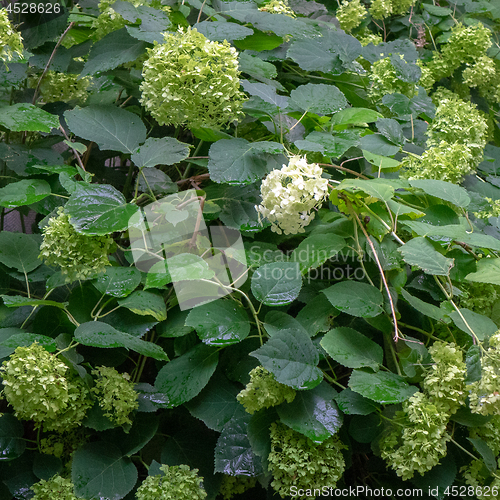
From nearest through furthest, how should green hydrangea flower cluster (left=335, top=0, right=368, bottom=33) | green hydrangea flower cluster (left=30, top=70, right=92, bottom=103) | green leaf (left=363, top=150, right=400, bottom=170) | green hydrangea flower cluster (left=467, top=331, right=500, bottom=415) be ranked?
green hydrangea flower cluster (left=467, top=331, right=500, bottom=415), green leaf (left=363, top=150, right=400, bottom=170), green hydrangea flower cluster (left=30, top=70, right=92, bottom=103), green hydrangea flower cluster (left=335, top=0, right=368, bottom=33)

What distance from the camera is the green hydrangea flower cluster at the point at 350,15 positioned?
5.07 ft

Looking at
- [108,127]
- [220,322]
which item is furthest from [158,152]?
[220,322]

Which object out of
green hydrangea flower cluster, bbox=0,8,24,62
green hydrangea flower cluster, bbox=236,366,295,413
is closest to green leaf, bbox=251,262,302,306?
green hydrangea flower cluster, bbox=236,366,295,413

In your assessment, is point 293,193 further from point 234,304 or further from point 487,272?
point 487,272

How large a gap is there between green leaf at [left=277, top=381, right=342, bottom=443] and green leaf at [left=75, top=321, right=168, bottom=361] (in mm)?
233

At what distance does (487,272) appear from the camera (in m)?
0.79

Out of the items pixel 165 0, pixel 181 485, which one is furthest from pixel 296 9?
pixel 181 485

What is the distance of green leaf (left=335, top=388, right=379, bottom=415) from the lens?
0.71m

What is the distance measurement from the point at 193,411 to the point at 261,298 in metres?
0.24

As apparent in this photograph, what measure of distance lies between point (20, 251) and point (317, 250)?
610 millimetres

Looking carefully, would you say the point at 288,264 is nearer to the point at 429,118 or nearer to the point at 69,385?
the point at 69,385

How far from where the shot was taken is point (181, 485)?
0.68 meters

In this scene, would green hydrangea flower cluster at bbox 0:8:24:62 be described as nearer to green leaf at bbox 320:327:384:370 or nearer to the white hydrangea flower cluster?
the white hydrangea flower cluster

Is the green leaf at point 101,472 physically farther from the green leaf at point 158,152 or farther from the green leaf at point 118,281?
the green leaf at point 158,152
